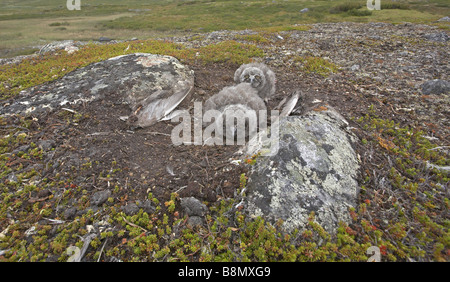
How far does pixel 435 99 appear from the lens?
8.12 meters

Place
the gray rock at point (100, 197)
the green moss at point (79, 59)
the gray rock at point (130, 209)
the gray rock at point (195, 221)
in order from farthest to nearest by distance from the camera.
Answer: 1. the green moss at point (79, 59)
2. the gray rock at point (100, 197)
3. the gray rock at point (130, 209)
4. the gray rock at point (195, 221)

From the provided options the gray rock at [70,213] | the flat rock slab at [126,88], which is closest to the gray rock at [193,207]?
the gray rock at [70,213]

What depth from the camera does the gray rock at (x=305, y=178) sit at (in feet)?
12.9

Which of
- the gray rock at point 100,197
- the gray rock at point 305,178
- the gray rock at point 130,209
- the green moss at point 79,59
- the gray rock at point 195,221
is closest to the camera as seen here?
the gray rock at point 305,178

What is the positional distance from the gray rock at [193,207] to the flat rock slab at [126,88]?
332 centimetres

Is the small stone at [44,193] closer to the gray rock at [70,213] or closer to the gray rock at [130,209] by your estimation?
the gray rock at [70,213]

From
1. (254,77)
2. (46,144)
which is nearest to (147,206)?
(46,144)

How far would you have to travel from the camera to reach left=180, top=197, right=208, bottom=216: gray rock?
4273mm

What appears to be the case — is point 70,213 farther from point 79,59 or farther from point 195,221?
point 79,59

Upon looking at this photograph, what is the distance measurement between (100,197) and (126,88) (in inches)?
174

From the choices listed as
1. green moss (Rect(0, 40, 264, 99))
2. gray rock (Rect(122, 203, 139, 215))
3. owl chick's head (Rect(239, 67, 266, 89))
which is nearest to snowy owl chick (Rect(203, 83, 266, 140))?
owl chick's head (Rect(239, 67, 266, 89))

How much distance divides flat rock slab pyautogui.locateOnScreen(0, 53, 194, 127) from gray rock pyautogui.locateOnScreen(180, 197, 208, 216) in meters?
3.32

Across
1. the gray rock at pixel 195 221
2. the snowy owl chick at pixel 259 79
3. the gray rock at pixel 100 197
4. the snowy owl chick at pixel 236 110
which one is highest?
the snowy owl chick at pixel 259 79

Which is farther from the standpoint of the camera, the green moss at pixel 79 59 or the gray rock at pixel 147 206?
the green moss at pixel 79 59
